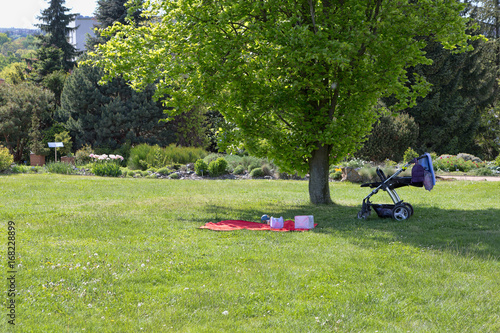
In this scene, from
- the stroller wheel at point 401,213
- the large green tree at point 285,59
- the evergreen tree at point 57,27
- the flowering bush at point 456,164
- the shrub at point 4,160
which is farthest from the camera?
the evergreen tree at point 57,27

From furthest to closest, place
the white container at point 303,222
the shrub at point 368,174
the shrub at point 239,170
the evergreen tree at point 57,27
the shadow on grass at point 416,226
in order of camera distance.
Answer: the evergreen tree at point 57,27
the shrub at point 239,170
the shrub at point 368,174
the white container at point 303,222
the shadow on grass at point 416,226

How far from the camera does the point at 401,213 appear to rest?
8617 millimetres

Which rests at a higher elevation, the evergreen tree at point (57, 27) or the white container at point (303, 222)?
the evergreen tree at point (57, 27)

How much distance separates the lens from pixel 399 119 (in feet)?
74.0

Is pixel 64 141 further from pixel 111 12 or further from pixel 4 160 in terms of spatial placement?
pixel 111 12

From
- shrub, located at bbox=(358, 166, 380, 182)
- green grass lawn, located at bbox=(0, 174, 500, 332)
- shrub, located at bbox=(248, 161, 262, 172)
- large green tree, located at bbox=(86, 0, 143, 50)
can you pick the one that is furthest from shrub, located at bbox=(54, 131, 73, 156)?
shrub, located at bbox=(358, 166, 380, 182)

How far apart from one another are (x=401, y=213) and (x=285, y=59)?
421cm

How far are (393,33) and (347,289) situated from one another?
269 inches

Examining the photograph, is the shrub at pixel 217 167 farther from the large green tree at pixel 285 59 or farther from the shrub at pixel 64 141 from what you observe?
the shrub at pixel 64 141

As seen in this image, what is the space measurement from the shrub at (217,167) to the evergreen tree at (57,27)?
29906 millimetres

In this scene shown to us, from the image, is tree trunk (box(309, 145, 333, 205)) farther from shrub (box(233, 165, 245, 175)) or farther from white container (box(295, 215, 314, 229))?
shrub (box(233, 165, 245, 175))

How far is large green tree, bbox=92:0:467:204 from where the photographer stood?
30.3ft

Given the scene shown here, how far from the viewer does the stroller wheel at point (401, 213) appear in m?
8.57

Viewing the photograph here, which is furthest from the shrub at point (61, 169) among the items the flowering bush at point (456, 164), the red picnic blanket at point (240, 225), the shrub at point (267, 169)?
the flowering bush at point (456, 164)
